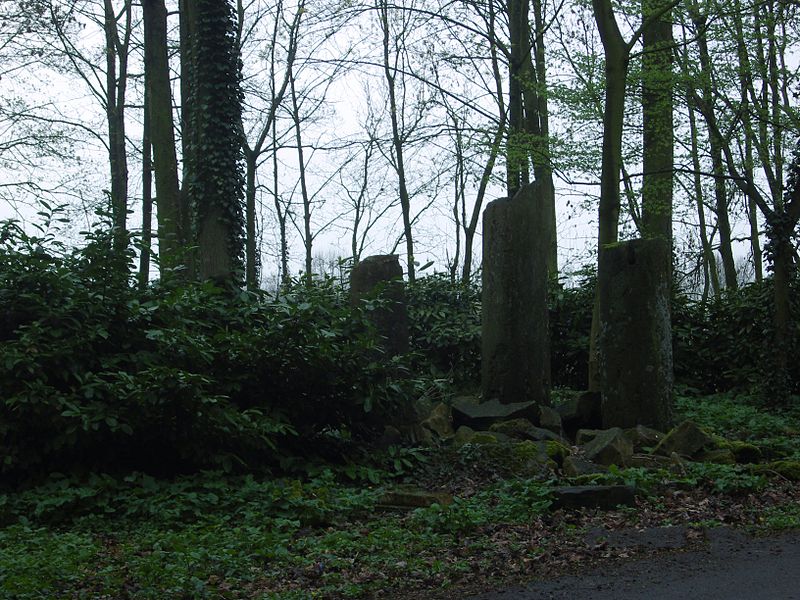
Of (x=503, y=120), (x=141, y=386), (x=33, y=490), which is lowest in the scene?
(x=33, y=490)

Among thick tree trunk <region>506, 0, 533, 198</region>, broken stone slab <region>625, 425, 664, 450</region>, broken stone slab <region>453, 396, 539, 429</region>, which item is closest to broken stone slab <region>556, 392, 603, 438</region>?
broken stone slab <region>453, 396, 539, 429</region>

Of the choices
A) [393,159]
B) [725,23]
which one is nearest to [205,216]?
[725,23]

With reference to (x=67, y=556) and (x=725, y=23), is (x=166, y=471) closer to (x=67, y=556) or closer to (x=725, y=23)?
(x=67, y=556)

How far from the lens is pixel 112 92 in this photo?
2481cm

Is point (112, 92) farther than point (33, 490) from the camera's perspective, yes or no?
Yes

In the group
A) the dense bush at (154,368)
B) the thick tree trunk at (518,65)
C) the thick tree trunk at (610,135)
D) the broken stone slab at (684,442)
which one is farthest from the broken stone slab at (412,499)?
the thick tree trunk at (518,65)

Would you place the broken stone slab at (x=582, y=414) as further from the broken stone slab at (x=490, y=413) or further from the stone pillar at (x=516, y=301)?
the broken stone slab at (x=490, y=413)

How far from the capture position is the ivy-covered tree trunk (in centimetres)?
1245

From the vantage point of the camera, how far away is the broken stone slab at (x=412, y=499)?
6.87m

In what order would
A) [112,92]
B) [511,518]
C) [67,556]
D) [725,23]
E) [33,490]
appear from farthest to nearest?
[112,92] < [725,23] < [33,490] < [511,518] < [67,556]

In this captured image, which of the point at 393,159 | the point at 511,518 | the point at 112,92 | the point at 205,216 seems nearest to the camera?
the point at 511,518

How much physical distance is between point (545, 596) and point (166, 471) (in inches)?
171

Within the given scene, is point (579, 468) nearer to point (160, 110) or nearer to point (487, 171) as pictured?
point (160, 110)

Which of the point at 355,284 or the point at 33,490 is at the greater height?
the point at 355,284
